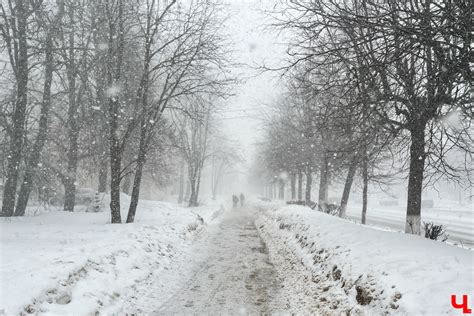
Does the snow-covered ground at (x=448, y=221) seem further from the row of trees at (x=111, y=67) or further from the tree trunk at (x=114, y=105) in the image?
the tree trunk at (x=114, y=105)

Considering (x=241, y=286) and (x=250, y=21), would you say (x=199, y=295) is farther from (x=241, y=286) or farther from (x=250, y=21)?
(x=250, y=21)

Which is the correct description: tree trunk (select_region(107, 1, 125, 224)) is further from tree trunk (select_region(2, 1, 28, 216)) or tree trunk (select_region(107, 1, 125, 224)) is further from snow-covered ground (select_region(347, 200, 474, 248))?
snow-covered ground (select_region(347, 200, 474, 248))

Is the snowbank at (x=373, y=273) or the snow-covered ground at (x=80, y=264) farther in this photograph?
the snow-covered ground at (x=80, y=264)

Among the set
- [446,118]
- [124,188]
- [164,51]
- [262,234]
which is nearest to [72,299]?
[446,118]

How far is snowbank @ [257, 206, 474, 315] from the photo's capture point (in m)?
4.87

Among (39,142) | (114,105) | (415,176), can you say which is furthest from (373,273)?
(39,142)

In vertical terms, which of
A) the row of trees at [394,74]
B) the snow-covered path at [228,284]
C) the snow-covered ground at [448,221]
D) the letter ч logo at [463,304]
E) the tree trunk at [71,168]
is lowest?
the snow-covered path at [228,284]

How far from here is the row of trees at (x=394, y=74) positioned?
5.88 m

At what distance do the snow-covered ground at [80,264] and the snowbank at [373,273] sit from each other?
3.14 metres

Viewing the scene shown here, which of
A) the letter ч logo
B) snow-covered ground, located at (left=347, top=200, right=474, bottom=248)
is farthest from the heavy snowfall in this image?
snow-covered ground, located at (left=347, top=200, right=474, bottom=248)

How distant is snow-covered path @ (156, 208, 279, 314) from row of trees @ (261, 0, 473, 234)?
3.97m

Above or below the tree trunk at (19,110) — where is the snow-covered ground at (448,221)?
below

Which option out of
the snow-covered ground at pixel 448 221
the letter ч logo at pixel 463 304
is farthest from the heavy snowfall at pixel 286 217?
the snow-covered ground at pixel 448 221

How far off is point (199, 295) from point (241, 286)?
1126 millimetres
